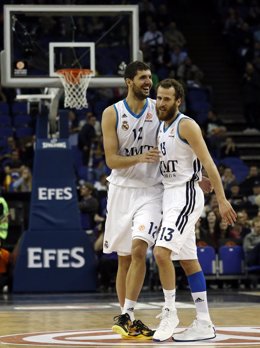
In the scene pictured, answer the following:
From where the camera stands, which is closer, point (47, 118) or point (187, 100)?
point (47, 118)

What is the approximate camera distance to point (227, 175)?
21.0m

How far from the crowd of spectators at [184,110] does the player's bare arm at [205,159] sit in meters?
8.90

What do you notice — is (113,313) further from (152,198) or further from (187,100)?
(187,100)

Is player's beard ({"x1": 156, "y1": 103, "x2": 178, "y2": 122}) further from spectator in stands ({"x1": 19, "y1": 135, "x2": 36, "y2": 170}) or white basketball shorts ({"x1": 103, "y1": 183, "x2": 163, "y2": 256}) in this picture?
spectator in stands ({"x1": 19, "y1": 135, "x2": 36, "y2": 170})

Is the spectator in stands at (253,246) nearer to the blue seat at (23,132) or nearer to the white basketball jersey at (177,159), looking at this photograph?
the blue seat at (23,132)

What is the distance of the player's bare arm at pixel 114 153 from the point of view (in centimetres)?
899

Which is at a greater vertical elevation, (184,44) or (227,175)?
(184,44)

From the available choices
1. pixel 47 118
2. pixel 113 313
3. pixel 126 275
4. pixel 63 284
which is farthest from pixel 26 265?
pixel 126 275

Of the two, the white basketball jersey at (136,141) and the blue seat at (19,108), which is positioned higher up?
the blue seat at (19,108)

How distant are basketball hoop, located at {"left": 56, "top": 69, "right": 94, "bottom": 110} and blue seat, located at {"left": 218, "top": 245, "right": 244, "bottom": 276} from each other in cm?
391

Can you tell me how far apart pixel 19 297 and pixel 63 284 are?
125 centimetres

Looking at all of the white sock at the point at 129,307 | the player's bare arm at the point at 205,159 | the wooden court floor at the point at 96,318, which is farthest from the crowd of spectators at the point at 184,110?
the player's bare arm at the point at 205,159

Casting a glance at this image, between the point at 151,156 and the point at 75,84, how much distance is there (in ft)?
24.9

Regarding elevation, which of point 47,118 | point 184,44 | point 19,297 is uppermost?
point 184,44
